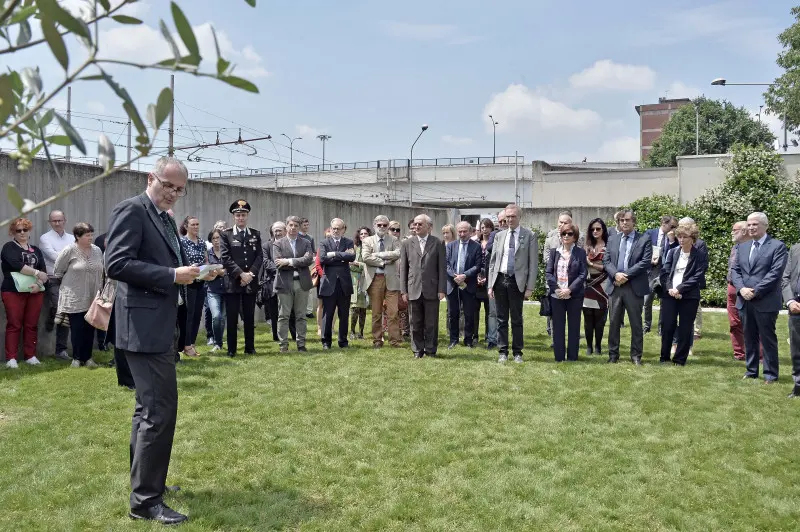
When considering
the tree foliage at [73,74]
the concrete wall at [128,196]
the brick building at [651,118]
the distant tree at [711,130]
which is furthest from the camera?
the brick building at [651,118]

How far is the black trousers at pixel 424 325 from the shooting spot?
968 centimetres

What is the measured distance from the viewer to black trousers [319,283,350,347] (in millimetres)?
10188

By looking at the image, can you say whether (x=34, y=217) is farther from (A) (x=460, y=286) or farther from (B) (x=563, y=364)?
(B) (x=563, y=364)

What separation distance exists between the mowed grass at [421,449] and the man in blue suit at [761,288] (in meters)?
0.40

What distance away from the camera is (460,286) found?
10.5 metres

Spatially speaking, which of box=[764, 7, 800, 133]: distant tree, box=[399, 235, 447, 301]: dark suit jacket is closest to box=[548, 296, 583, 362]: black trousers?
box=[399, 235, 447, 301]: dark suit jacket

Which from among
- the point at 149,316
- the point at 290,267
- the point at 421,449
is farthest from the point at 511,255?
the point at 149,316

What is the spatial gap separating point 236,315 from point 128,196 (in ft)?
10.2

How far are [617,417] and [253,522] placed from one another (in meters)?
3.76

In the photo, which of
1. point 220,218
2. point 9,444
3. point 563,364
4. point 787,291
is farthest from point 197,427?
point 220,218

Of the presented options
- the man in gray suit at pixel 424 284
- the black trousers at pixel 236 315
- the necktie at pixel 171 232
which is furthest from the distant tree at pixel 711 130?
the necktie at pixel 171 232

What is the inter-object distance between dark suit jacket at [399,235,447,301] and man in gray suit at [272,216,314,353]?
1.45 metres

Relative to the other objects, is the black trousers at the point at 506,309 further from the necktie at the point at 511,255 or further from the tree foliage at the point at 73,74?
the tree foliage at the point at 73,74

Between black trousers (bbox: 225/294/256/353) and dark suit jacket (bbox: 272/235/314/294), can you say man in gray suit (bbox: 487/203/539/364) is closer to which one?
dark suit jacket (bbox: 272/235/314/294)
